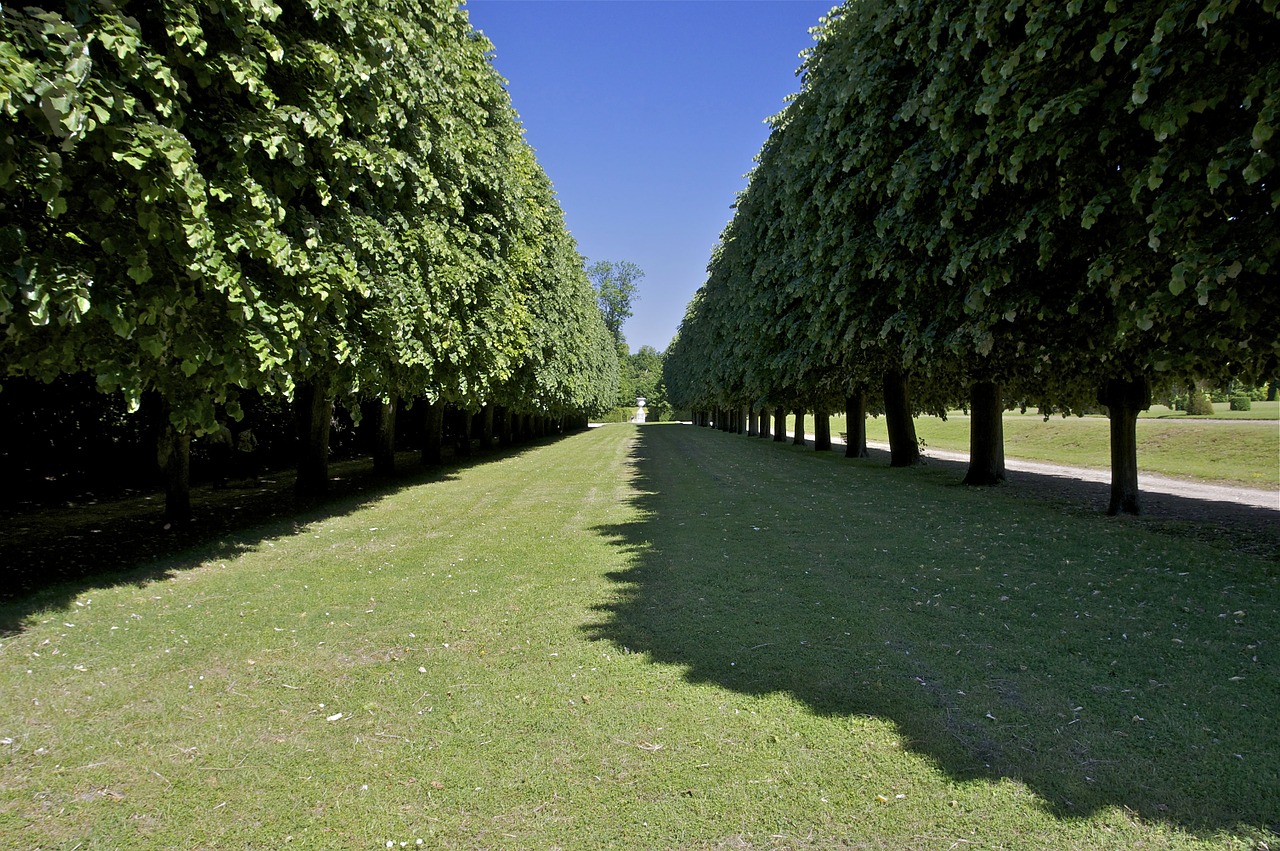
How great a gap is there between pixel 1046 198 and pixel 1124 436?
5.44 m

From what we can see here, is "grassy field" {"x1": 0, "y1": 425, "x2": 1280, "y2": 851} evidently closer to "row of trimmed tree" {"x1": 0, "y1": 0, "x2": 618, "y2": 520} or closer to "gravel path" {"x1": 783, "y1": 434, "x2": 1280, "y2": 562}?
"gravel path" {"x1": 783, "y1": 434, "x2": 1280, "y2": 562}

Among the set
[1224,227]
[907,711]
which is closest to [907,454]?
[1224,227]

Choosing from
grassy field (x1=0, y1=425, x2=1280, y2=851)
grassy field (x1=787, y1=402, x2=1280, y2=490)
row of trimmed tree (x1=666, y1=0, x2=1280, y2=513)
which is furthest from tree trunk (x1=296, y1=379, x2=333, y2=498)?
grassy field (x1=787, y1=402, x2=1280, y2=490)

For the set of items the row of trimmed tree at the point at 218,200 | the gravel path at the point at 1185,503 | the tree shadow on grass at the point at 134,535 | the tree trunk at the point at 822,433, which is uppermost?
the row of trimmed tree at the point at 218,200

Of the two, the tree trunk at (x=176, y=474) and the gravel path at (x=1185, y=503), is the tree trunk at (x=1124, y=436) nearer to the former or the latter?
the gravel path at (x=1185, y=503)

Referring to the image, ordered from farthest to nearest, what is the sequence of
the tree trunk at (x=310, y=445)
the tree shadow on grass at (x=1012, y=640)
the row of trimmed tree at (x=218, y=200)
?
the tree trunk at (x=310, y=445) < the row of trimmed tree at (x=218, y=200) < the tree shadow on grass at (x=1012, y=640)

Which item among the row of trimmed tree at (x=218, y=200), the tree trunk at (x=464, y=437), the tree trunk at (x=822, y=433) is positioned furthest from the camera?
the tree trunk at (x=822, y=433)

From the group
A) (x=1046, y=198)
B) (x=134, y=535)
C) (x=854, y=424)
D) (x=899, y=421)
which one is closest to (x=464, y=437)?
(x=854, y=424)

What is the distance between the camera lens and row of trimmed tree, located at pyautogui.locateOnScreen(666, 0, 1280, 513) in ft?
22.0

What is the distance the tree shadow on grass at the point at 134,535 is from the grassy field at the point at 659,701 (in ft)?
0.69

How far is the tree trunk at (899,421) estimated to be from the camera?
67.6 ft

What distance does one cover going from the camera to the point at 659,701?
4.58m

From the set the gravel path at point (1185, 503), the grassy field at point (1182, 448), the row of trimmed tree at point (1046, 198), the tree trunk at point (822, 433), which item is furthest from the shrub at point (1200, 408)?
the row of trimmed tree at point (1046, 198)

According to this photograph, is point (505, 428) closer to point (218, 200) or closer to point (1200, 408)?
point (218, 200)
